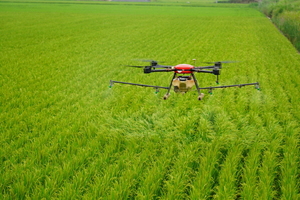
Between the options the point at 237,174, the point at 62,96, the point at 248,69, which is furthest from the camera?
the point at 248,69

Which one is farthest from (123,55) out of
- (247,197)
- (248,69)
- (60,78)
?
(247,197)

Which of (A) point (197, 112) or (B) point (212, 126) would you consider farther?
(A) point (197, 112)

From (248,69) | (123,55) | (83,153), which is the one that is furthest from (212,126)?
(123,55)

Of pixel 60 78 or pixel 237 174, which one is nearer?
pixel 237 174

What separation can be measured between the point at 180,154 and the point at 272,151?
166cm

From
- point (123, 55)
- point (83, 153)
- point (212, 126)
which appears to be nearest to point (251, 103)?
point (212, 126)

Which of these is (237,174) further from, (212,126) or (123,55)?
(123,55)

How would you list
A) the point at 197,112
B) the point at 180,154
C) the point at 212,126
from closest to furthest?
1. the point at 180,154
2. the point at 212,126
3. the point at 197,112

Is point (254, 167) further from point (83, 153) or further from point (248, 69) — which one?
point (248, 69)

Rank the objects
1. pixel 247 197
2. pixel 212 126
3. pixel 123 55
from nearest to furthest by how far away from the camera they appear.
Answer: pixel 247 197 < pixel 212 126 < pixel 123 55

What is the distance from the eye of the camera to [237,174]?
12.8 feet

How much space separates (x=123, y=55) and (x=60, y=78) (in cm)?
509

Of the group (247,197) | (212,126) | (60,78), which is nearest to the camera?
(247,197)

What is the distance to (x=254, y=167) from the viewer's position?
3936mm
